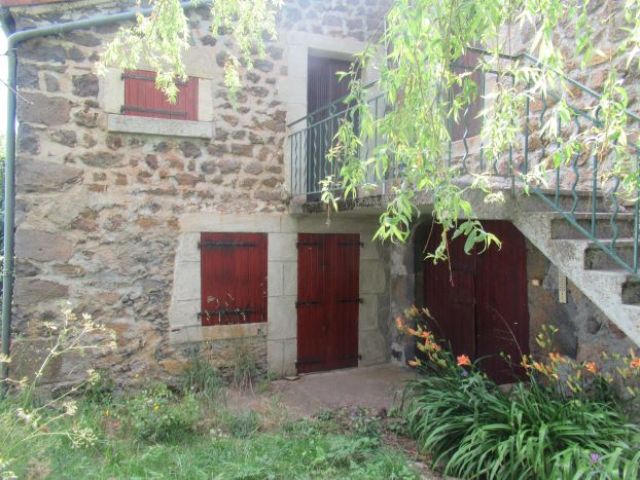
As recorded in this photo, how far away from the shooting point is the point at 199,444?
3.94 m

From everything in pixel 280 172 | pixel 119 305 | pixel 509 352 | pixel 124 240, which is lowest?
pixel 509 352

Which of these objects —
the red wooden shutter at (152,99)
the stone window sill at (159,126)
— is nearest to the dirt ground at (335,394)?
the stone window sill at (159,126)

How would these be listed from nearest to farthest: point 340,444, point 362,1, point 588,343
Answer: point 340,444
point 588,343
point 362,1

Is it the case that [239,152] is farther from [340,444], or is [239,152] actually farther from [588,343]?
[588,343]

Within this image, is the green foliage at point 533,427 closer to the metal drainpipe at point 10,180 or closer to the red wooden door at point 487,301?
the red wooden door at point 487,301

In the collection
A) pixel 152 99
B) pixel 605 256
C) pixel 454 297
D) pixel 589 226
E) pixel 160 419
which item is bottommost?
pixel 160 419

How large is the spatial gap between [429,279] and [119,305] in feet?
11.6

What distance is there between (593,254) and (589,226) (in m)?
0.36

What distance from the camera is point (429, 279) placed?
20.5 ft

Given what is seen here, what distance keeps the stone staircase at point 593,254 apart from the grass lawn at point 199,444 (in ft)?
5.40

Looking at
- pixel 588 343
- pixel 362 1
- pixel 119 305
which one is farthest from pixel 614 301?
pixel 362 1

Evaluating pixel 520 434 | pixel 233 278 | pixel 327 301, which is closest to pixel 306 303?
pixel 327 301

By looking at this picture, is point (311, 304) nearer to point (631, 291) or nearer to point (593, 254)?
point (593, 254)

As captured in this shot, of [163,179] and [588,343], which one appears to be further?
[163,179]
